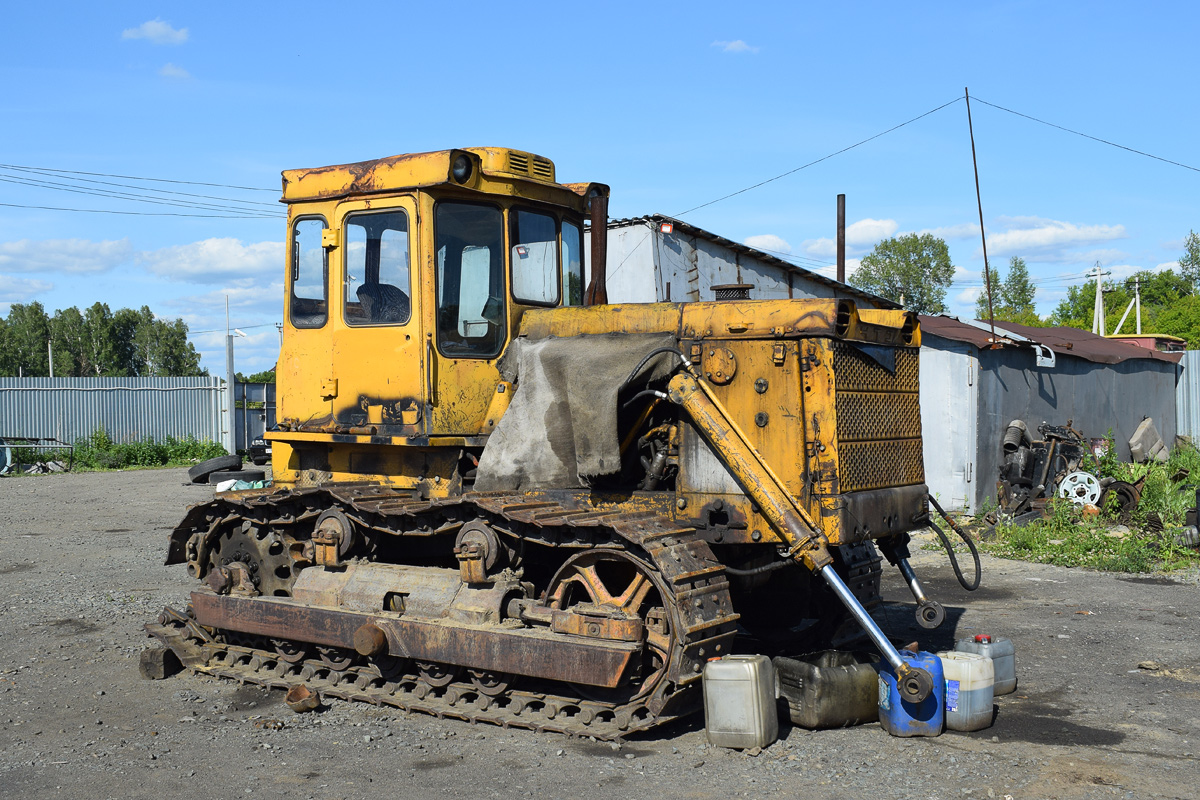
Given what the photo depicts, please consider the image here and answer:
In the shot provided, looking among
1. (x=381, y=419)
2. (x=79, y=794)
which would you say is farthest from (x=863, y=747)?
(x=79, y=794)

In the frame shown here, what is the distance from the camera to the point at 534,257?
7.33 m

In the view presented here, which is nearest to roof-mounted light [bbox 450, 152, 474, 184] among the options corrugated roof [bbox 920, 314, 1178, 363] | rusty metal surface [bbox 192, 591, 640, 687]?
rusty metal surface [bbox 192, 591, 640, 687]

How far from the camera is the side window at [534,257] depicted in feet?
23.5

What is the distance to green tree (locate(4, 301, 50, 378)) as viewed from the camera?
64.7m

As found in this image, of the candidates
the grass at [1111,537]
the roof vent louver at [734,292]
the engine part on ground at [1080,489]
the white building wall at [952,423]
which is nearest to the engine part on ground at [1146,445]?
the grass at [1111,537]

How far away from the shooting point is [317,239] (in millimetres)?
7371

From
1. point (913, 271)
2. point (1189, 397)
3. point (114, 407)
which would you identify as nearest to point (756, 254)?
point (1189, 397)

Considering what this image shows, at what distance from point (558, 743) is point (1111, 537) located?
32.3 feet

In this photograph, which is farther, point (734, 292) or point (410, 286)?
point (734, 292)

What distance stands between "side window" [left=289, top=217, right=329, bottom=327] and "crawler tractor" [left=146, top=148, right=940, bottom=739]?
2cm

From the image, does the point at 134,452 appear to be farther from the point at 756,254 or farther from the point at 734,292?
the point at 734,292

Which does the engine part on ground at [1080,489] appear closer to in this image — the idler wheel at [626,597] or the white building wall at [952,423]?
the white building wall at [952,423]

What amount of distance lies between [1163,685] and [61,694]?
7.46m

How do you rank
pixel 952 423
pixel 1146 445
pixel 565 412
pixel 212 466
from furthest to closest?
pixel 1146 445, pixel 212 466, pixel 952 423, pixel 565 412
